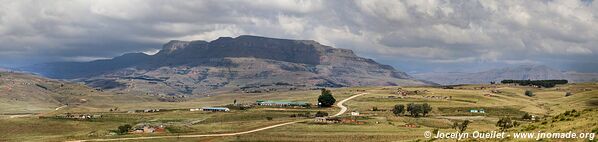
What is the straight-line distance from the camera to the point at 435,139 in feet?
224

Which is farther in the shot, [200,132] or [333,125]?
[333,125]

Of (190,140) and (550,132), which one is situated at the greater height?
(550,132)

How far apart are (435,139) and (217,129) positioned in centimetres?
9979

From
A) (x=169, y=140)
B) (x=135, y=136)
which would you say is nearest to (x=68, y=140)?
(x=135, y=136)

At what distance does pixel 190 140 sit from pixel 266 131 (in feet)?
76.2

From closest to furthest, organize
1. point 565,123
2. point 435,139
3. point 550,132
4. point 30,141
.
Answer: point 550,132 < point 565,123 < point 435,139 < point 30,141

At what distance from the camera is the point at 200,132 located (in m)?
152

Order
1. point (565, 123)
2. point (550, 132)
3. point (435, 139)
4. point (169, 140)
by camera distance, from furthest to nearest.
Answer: point (169, 140) < point (435, 139) < point (565, 123) < point (550, 132)

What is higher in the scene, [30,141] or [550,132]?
[550,132]

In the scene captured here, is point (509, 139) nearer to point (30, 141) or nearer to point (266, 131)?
point (266, 131)

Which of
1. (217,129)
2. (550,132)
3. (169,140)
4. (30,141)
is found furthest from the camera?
(217,129)

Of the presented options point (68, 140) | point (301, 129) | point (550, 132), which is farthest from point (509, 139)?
point (68, 140)

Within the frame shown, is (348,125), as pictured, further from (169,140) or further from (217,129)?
(169,140)

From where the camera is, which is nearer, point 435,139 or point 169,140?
point 435,139
